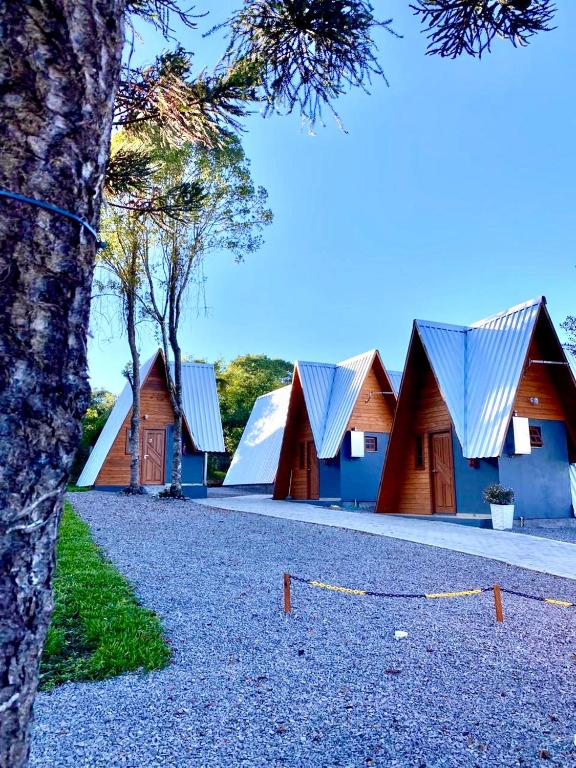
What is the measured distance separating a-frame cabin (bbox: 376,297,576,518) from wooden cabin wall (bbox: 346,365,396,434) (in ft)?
11.2

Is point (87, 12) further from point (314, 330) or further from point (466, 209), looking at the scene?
point (314, 330)

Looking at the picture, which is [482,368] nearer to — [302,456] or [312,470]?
[312,470]

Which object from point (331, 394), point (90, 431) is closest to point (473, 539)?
point (331, 394)

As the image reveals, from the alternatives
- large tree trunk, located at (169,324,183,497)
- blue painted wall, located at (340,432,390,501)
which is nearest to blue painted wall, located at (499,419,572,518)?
blue painted wall, located at (340,432,390,501)

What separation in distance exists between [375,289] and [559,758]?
32.5 meters

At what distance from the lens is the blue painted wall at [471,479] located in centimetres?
1247

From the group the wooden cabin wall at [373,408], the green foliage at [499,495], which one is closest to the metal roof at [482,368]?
the green foliage at [499,495]

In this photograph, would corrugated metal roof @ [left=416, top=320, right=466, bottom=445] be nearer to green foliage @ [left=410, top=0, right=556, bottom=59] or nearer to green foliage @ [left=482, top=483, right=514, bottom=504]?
green foliage @ [left=482, top=483, right=514, bottom=504]

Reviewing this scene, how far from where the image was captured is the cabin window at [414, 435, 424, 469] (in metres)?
14.6

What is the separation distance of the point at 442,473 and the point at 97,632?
11.2 m

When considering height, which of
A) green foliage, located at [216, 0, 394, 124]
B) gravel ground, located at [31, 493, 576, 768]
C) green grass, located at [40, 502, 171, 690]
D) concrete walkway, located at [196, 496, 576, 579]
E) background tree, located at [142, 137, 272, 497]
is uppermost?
background tree, located at [142, 137, 272, 497]

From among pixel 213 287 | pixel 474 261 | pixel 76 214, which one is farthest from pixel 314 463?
pixel 76 214

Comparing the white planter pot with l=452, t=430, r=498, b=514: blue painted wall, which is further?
l=452, t=430, r=498, b=514: blue painted wall

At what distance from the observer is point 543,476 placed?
13.0 meters
